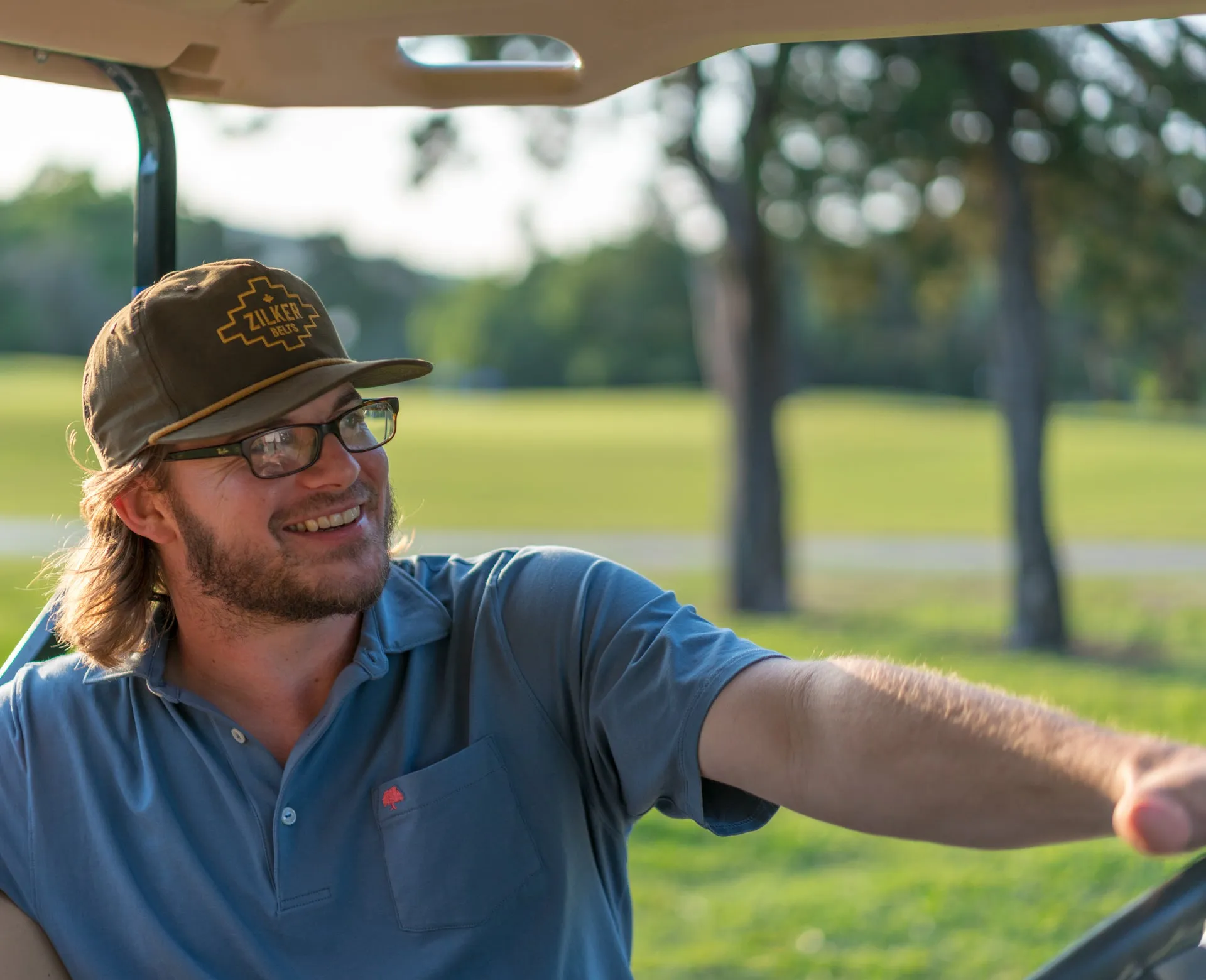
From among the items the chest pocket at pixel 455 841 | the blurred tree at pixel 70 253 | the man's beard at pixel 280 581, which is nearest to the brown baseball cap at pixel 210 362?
the man's beard at pixel 280 581

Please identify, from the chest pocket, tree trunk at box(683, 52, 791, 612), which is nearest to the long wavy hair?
the chest pocket

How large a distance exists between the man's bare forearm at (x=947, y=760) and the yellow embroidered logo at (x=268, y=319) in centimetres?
81

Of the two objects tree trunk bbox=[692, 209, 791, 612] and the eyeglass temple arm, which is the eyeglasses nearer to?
the eyeglass temple arm

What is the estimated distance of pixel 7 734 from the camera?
1.83m

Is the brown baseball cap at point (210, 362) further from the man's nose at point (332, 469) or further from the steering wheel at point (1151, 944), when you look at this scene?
the steering wheel at point (1151, 944)

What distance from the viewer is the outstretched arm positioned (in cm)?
128

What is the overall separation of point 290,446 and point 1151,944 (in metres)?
1.15

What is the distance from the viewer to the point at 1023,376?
8.44 meters

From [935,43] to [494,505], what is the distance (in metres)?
11.4

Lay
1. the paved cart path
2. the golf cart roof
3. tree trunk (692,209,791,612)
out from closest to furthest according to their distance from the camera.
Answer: the golf cart roof, tree trunk (692,209,791,612), the paved cart path

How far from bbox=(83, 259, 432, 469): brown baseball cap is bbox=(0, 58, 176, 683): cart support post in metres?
0.22

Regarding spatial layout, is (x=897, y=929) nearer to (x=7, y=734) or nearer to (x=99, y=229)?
(x=7, y=734)

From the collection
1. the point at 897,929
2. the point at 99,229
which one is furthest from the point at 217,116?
the point at 99,229

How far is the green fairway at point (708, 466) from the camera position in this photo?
17.2 metres
